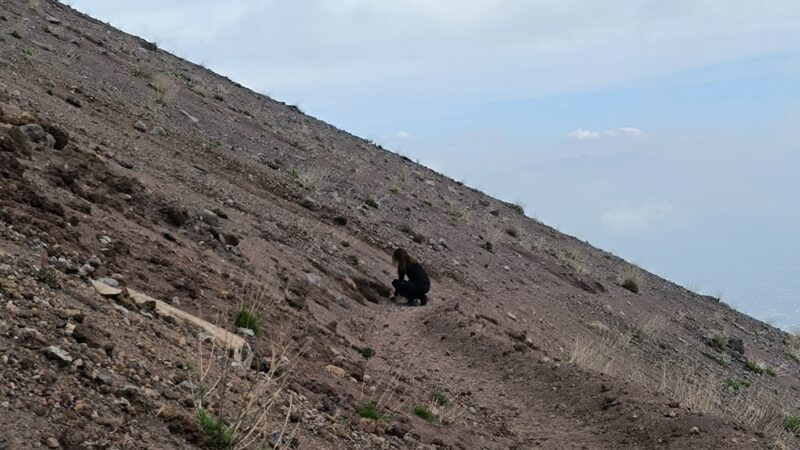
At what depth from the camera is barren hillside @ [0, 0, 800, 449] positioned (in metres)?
4.76

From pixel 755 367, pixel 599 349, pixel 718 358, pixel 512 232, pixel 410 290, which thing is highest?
pixel 512 232

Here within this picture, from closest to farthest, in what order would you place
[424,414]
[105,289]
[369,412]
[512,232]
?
1. [105,289]
2. [369,412]
3. [424,414]
4. [512,232]

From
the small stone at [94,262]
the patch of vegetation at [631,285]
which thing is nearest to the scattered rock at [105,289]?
the small stone at [94,262]

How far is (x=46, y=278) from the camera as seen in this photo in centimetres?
551

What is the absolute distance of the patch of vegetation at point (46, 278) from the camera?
17.9ft

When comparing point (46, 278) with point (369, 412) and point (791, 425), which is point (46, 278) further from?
point (791, 425)

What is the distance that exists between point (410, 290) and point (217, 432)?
26.3 feet

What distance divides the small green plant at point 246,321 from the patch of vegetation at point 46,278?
5.98ft

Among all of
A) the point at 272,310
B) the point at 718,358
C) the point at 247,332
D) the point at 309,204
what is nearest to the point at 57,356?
the point at 247,332

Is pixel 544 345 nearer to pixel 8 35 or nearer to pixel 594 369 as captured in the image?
pixel 594 369

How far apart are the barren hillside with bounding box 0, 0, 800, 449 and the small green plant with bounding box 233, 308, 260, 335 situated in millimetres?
90

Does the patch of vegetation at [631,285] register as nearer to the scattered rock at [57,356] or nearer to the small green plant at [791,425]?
the small green plant at [791,425]

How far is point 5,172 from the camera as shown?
726 cm

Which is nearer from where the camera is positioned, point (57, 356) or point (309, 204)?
point (57, 356)
